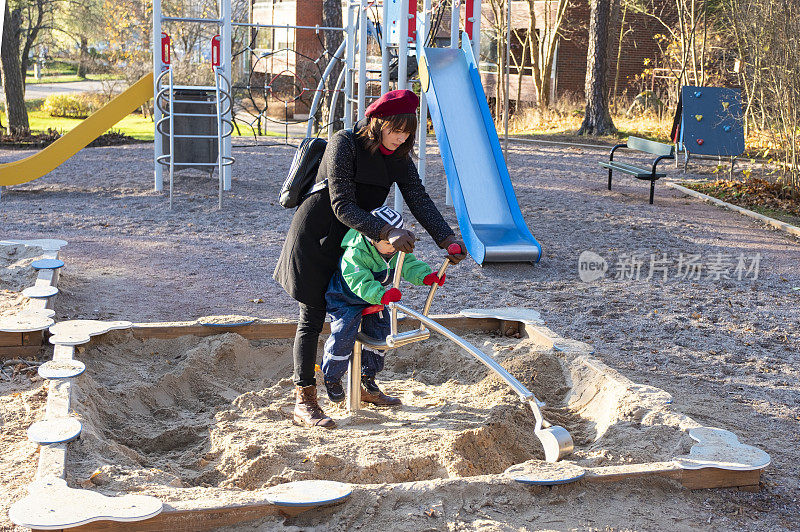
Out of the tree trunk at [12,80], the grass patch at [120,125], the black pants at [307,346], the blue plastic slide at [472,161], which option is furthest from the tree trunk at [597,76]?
the black pants at [307,346]

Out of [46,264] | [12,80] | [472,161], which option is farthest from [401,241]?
[12,80]

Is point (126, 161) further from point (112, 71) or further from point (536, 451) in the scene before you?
point (112, 71)

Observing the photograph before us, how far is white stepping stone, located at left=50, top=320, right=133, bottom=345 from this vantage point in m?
4.27

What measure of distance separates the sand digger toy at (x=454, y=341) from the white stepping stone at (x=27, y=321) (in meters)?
1.85

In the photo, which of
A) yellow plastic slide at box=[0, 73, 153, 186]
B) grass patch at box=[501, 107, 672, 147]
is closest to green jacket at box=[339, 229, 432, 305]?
yellow plastic slide at box=[0, 73, 153, 186]

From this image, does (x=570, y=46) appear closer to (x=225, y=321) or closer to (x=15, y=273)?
(x=15, y=273)

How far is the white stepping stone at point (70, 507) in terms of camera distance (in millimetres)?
2533

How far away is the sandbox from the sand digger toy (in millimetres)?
110

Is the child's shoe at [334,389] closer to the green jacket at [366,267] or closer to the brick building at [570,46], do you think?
the green jacket at [366,267]

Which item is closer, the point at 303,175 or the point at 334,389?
the point at 303,175

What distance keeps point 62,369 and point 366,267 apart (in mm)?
1527

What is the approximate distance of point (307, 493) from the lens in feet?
9.22

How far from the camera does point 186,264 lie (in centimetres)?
703

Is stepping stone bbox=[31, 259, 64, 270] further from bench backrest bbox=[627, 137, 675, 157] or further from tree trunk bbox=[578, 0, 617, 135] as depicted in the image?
tree trunk bbox=[578, 0, 617, 135]
